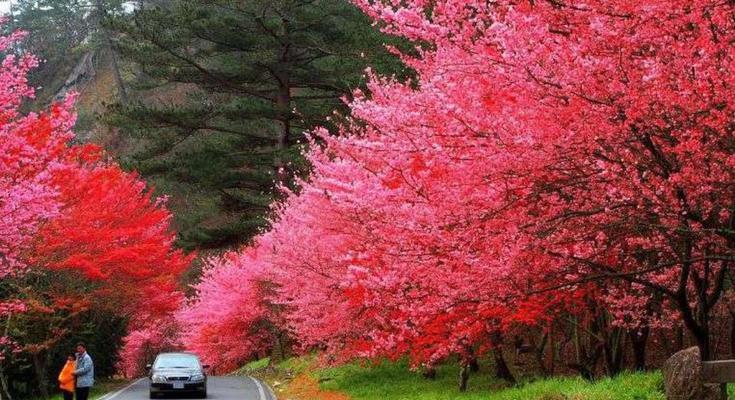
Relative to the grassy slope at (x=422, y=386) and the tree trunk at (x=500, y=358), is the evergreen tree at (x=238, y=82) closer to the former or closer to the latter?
the grassy slope at (x=422, y=386)

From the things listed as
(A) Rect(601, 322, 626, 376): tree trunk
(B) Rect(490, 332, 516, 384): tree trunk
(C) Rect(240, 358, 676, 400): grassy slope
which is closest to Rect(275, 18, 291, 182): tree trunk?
(C) Rect(240, 358, 676, 400): grassy slope

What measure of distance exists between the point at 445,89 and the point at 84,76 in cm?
9831

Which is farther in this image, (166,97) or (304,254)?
(166,97)

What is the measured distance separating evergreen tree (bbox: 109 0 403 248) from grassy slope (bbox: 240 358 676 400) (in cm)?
709

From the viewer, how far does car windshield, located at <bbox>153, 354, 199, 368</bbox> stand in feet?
73.9

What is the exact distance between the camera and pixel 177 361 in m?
22.9

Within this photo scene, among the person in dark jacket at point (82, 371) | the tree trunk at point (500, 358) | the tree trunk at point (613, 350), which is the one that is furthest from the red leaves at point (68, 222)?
the tree trunk at point (613, 350)

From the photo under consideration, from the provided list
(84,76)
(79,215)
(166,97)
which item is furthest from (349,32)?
(84,76)

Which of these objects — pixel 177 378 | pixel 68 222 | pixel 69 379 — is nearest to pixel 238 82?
pixel 68 222

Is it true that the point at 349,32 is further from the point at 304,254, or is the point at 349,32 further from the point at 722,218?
the point at 722,218

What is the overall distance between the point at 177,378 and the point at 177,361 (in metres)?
1.18

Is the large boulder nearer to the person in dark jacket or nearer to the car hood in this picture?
the person in dark jacket

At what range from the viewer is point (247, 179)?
1236 inches

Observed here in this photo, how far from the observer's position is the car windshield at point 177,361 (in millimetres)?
22538
